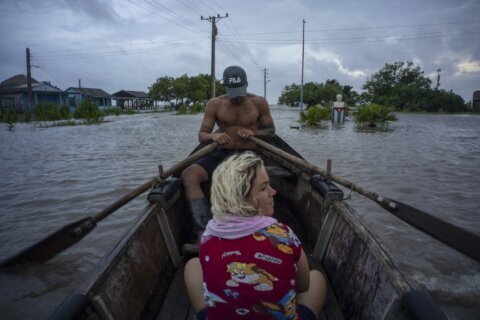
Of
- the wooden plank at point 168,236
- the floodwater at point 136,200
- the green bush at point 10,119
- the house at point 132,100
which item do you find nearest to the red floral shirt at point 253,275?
the floodwater at point 136,200

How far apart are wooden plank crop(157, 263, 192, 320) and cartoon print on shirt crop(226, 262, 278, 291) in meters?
0.96

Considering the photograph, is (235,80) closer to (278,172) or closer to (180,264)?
(278,172)

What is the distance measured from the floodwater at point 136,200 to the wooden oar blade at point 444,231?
517 mm

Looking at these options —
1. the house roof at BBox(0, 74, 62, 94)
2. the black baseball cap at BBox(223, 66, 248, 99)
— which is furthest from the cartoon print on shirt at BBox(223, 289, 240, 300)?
the house roof at BBox(0, 74, 62, 94)

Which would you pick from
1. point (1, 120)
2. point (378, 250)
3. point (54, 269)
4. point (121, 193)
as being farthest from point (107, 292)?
point (1, 120)

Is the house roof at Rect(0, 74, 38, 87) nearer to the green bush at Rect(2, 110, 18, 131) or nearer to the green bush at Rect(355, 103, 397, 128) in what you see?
the green bush at Rect(2, 110, 18, 131)

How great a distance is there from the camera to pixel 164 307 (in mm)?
2025

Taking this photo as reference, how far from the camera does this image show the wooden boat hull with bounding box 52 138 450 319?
1.42 metres

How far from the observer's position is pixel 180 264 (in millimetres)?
2568

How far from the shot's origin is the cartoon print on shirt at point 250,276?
1170 mm

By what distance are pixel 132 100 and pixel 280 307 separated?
6406 centimetres

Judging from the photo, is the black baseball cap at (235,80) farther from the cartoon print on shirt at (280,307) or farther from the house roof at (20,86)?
the house roof at (20,86)

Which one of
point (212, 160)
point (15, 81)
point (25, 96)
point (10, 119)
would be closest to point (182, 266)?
point (212, 160)

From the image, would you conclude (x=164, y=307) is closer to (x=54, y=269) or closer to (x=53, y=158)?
(x=54, y=269)
